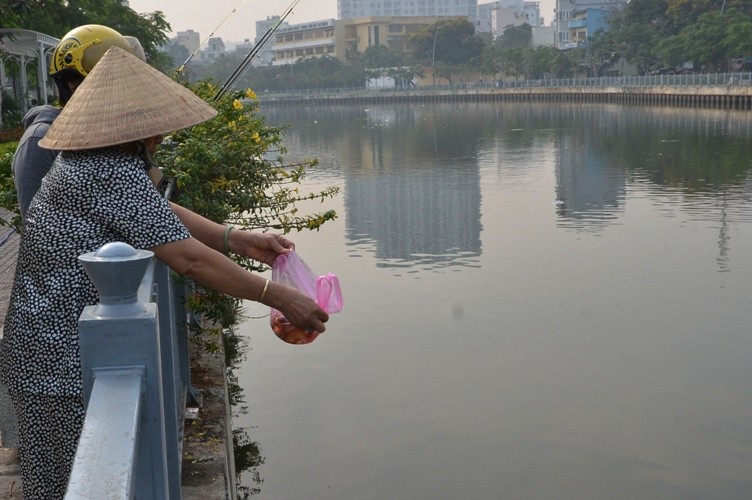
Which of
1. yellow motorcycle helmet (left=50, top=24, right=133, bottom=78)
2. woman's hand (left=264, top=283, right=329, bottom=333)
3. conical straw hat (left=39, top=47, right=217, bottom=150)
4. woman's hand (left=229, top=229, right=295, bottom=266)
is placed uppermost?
yellow motorcycle helmet (left=50, top=24, right=133, bottom=78)

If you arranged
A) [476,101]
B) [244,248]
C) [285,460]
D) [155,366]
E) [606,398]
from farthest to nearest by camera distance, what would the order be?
[476,101] < [606,398] < [285,460] < [244,248] < [155,366]

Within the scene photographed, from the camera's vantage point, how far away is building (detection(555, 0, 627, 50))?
10488cm

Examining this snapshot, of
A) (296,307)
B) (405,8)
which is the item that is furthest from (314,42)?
(296,307)

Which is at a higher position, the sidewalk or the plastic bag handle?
the plastic bag handle

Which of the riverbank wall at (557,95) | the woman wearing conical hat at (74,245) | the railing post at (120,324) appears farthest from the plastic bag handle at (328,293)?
the riverbank wall at (557,95)

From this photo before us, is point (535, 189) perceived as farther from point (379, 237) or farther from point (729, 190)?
point (379, 237)

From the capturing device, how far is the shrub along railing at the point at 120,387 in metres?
1.50

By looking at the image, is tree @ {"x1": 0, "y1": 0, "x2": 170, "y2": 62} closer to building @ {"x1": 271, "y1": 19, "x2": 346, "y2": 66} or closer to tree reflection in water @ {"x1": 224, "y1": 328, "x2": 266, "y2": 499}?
tree reflection in water @ {"x1": 224, "y1": 328, "x2": 266, "y2": 499}

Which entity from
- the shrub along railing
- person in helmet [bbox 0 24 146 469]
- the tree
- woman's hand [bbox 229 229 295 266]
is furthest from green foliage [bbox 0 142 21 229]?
the tree

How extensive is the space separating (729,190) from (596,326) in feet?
30.9

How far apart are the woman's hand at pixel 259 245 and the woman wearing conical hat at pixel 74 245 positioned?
51 centimetres

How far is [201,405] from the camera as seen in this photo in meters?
4.53

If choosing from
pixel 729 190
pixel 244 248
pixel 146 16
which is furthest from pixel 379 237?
pixel 146 16

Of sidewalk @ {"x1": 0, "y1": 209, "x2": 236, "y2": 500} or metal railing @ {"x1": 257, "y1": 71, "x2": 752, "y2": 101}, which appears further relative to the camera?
metal railing @ {"x1": 257, "y1": 71, "x2": 752, "y2": 101}
